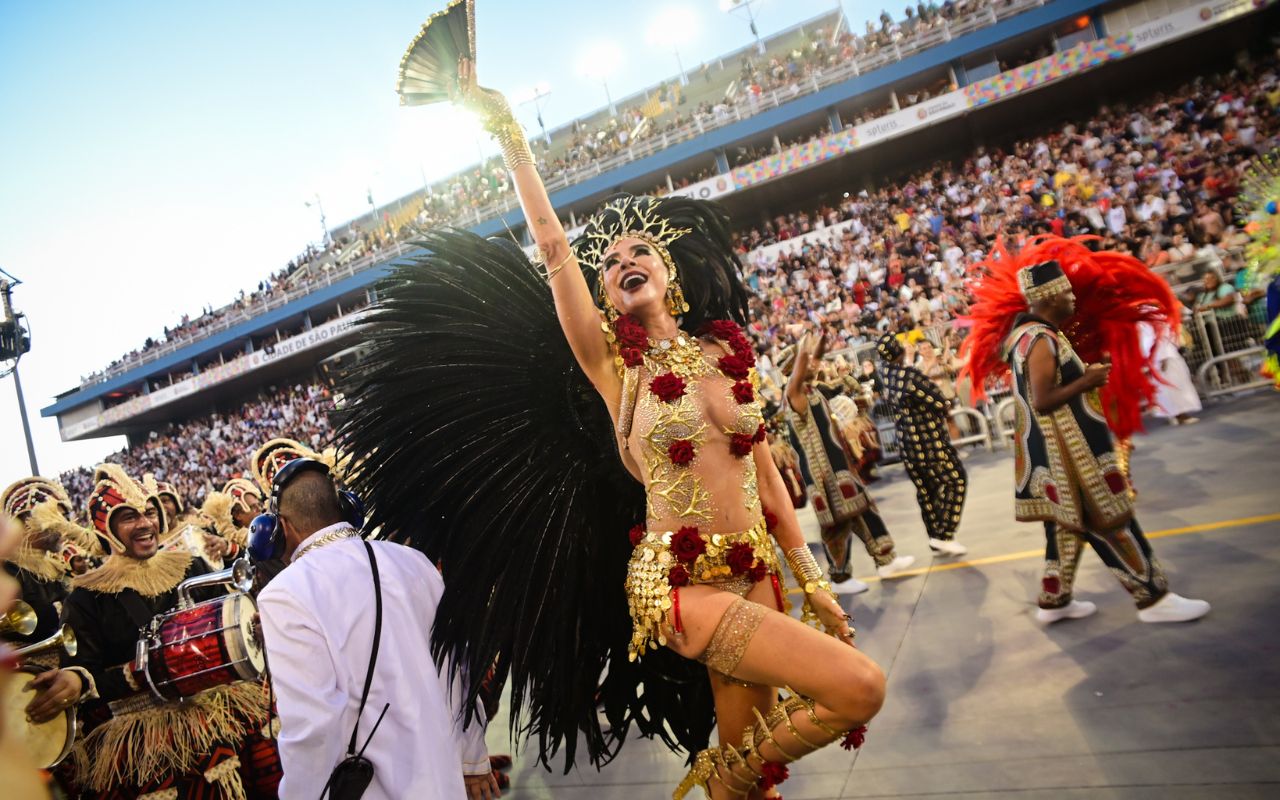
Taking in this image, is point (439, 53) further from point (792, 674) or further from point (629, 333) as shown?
point (792, 674)

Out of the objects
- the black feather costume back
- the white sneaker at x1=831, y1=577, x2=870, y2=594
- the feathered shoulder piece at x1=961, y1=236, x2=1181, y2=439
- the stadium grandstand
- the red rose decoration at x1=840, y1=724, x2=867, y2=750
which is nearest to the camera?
the red rose decoration at x1=840, y1=724, x2=867, y2=750

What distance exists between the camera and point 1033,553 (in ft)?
17.5

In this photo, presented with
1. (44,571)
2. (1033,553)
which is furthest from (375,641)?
(1033,553)

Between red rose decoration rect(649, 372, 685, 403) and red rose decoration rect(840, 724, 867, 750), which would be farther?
red rose decoration rect(649, 372, 685, 403)

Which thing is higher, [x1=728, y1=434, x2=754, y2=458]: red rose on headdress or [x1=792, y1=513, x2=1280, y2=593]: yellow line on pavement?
[x1=728, y1=434, x2=754, y2=458]: red rose on headdress

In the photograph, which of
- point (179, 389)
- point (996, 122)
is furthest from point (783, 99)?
point (179, 389)

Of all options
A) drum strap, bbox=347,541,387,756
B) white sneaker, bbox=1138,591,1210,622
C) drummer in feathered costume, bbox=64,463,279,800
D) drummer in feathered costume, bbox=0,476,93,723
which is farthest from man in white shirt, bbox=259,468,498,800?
white sneaker, bbox=1138,591,1210,622

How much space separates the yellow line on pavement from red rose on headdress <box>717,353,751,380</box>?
3819 millimetres

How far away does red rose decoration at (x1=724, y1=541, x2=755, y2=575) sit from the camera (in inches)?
88.7

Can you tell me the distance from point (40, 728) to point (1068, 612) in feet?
16.4

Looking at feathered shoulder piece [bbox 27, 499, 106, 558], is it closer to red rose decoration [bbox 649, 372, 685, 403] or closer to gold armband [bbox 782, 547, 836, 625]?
red rose decoration [bbox 649, 372, 685, 403]

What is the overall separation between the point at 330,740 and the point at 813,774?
2.17 meters

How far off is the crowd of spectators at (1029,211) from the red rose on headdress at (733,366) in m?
10.6

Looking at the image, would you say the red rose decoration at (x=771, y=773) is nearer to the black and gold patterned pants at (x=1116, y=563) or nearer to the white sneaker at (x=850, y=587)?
the black and gold patterned pants at (x=1116, y=563)
